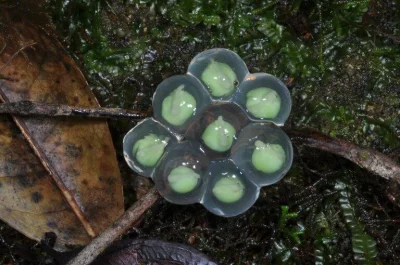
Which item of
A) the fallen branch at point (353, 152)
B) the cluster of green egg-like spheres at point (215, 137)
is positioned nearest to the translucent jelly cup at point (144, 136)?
the cluster of green egg-like spheres at point (215, 137)

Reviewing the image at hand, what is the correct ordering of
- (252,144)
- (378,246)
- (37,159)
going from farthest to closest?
(378,246), (37,159), (252,144)

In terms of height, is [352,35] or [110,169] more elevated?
[352,35]

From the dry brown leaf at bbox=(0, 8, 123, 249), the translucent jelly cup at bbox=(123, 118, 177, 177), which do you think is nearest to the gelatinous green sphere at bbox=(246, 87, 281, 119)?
the translucent jelly cup at bbox=(123, 118, 177, 177)

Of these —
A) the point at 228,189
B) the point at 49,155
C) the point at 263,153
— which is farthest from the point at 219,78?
the point at 49,155

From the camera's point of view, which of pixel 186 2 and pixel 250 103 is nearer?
pixel 250 103

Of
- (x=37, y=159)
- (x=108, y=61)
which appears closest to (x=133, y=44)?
(x=108, y=61)

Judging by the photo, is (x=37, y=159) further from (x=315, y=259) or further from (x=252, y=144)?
(x=315, y=259)


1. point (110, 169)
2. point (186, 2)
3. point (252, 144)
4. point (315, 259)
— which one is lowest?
point (315, 259)

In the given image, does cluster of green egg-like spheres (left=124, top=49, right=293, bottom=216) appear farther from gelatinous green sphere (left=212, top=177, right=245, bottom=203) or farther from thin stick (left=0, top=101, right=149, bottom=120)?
thin stick (left=0, top=101, right=149, bottom=120)

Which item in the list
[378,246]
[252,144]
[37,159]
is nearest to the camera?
[252,144]
